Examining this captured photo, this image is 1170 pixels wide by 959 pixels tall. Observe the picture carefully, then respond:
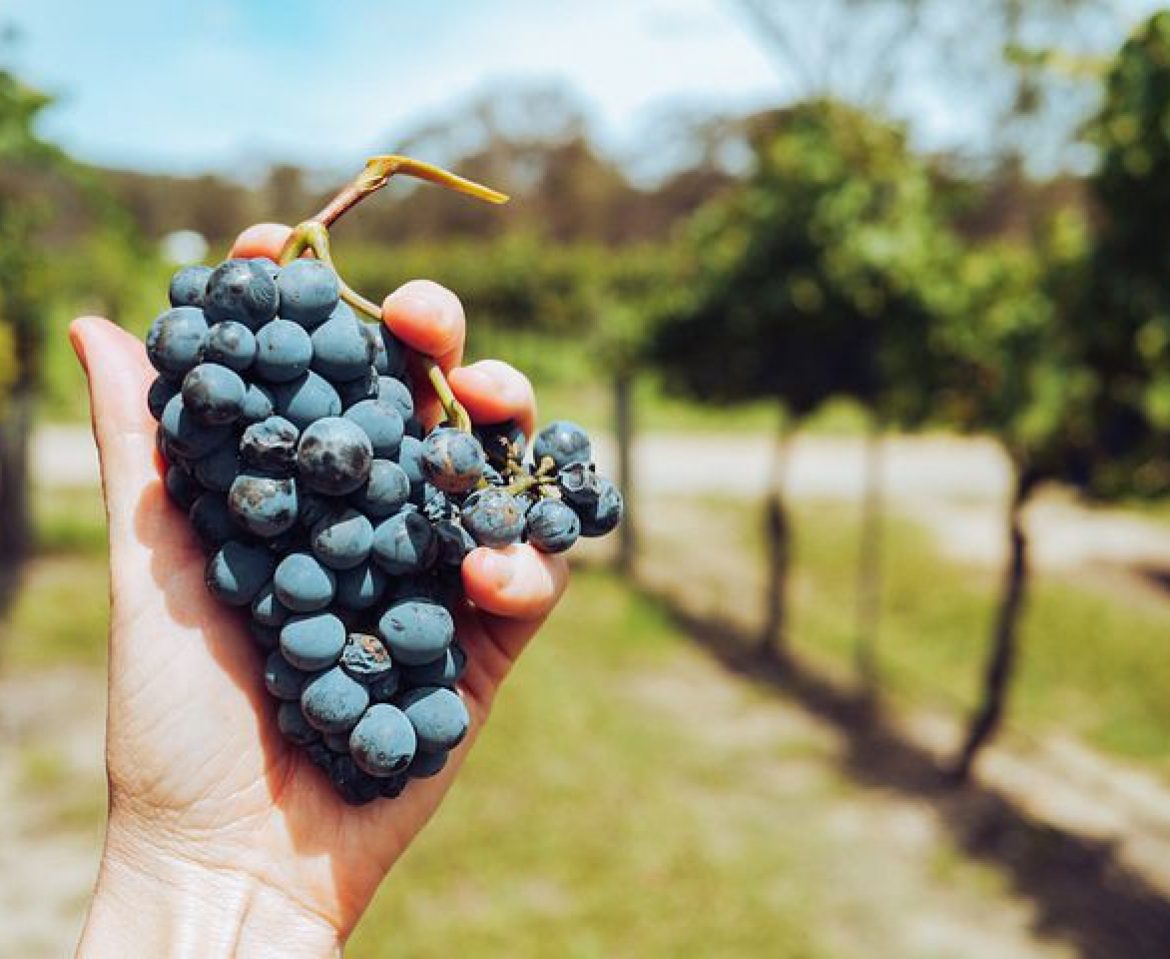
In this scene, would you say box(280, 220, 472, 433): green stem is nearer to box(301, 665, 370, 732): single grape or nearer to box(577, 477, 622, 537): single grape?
box(577, 477, 622, 537): single grape

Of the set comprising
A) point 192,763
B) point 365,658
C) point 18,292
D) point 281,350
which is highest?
point 18,292

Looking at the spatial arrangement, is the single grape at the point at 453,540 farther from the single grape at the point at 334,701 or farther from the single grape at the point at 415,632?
the single grape at the point at 334,701

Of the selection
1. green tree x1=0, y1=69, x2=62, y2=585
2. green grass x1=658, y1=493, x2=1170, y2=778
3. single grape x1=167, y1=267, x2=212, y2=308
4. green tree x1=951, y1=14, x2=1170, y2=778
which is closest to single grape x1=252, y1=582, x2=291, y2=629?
single grape x1=167, y1=267, x2=212, y2=308

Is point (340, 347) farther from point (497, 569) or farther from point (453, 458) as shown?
point (497, 569)

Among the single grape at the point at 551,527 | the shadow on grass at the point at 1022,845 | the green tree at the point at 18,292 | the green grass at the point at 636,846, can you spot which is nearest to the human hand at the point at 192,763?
the single grape at the point at 551,527

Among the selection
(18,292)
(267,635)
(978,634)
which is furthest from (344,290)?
(18,292)

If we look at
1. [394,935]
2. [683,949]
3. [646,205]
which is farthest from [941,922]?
[646,205]
